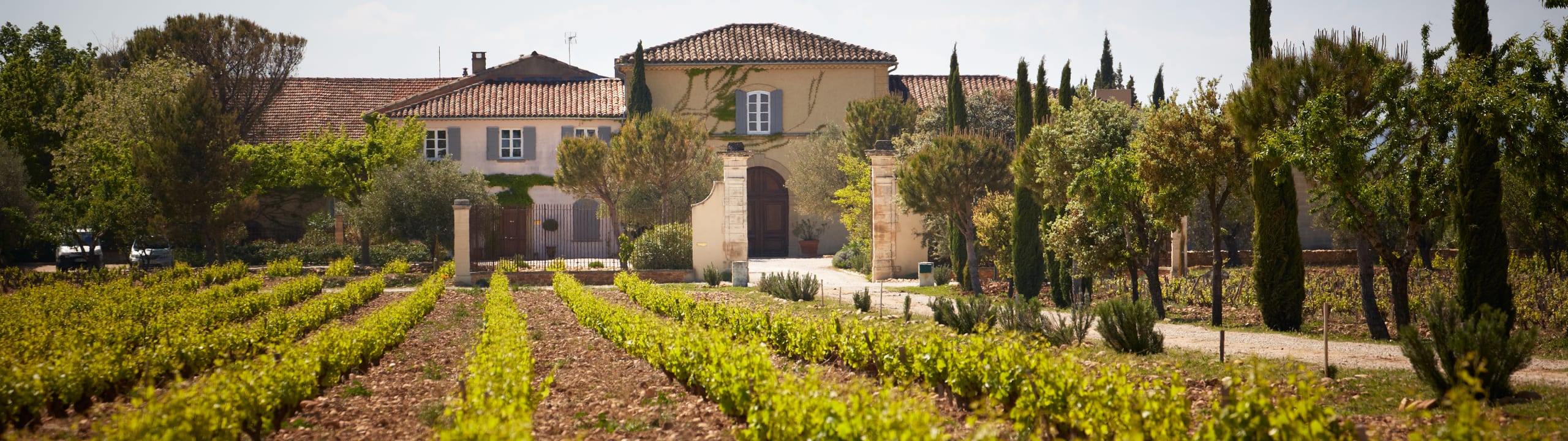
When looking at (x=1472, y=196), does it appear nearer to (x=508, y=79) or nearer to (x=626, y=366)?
(x=626, y=366)

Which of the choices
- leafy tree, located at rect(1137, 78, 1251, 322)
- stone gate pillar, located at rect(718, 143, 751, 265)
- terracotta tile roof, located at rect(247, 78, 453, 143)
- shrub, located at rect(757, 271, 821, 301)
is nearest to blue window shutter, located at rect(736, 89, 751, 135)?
terracotta tile roof, located at rect(247, 78, 453, 143)

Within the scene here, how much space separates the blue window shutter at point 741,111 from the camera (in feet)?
125

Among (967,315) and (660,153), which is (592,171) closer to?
(660,153)

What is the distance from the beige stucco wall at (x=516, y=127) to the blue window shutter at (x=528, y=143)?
0.09m

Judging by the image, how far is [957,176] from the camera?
20.9 metres

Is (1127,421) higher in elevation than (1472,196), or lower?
lower

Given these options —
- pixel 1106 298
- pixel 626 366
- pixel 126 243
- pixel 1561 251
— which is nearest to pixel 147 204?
pixel 126 243

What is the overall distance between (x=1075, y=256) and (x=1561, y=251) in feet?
43.0

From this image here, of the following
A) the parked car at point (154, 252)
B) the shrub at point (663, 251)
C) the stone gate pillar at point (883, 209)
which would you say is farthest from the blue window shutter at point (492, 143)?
the stone gate pillar at point (883, 209)

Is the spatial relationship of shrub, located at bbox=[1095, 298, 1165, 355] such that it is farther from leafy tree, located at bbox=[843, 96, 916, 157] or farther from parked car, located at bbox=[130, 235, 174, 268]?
parked car, located at bbox=[130, 235, 174, 268]

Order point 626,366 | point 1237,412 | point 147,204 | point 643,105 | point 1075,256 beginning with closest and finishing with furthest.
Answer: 1. point 1237,412
2. point 626,366
3. point 1075,256
4. point 147,204
5. point 643,105

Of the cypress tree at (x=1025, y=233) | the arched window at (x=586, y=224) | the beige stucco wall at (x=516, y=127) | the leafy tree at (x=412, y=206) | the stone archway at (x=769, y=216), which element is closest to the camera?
the cypress tree at (x=1025, y=233)

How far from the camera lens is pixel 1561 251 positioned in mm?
22312

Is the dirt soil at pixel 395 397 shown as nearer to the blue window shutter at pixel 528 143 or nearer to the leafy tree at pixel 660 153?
the leafy tree at pixel 660 153
